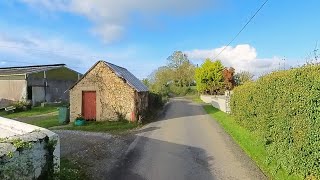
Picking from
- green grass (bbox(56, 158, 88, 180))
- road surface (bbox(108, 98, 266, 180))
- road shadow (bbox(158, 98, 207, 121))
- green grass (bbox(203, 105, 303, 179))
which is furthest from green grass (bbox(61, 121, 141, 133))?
green grass (bbox(56, 158, 88, 180))

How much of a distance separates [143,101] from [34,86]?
18213 millimetres

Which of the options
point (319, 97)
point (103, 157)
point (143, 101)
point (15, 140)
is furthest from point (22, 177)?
point (143, 101)

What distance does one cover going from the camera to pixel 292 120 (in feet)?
27.5

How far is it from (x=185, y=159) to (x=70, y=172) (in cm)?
441

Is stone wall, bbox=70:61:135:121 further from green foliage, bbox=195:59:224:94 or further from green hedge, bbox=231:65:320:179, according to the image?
green foliage, bbox=195:59:224:94

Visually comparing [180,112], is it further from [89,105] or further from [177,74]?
[177,74]

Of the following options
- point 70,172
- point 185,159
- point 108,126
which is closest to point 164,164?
point 185,159

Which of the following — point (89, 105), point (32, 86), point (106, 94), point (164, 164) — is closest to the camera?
point (164, 164)

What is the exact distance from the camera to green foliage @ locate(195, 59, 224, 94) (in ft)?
188

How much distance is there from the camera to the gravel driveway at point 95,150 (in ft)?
32.6

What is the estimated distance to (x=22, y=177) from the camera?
19.9 ft

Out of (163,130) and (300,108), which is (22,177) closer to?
(300,108)

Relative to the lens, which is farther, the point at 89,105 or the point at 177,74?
the point at 177,74

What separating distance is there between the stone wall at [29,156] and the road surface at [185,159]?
2.32 meters
